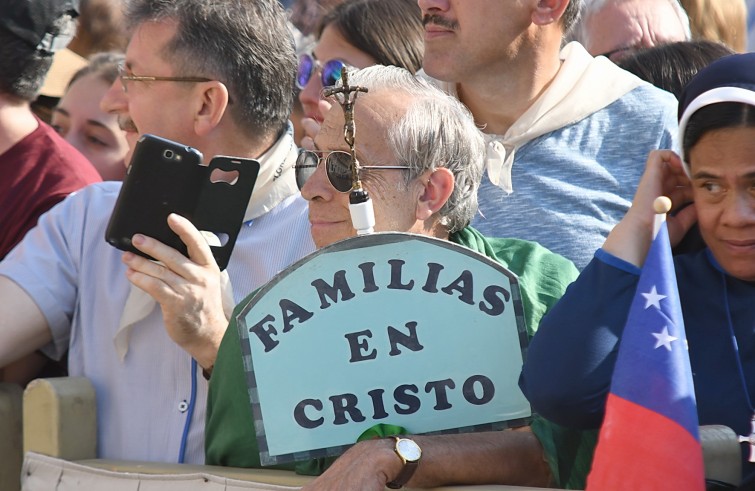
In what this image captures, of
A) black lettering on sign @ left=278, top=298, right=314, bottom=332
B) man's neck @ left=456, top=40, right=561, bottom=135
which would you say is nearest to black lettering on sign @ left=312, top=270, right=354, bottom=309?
black lettering on sign @ left=278, top=298, right=314, bottom=332

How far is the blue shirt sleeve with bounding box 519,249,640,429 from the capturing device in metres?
2.43

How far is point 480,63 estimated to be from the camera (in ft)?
12.6

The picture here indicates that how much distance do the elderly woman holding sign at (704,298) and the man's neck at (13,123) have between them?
216cm

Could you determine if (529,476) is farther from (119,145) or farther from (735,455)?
(119,145)

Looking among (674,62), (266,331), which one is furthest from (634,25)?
(266,331)

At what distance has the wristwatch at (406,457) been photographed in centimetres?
254

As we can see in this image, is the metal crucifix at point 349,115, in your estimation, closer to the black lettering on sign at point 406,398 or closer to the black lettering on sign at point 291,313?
the black lettering on sign at point 291,313

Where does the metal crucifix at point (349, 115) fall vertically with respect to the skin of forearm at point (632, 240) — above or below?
above

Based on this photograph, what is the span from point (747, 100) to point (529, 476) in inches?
35.8


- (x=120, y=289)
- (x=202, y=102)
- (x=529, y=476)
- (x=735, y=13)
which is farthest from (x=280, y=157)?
(x=735, y=13)

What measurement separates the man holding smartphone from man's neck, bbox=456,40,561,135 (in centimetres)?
58

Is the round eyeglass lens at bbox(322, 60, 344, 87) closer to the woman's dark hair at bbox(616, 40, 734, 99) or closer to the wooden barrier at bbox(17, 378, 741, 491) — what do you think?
the woman's dark hair at bbox(616, 40, 734, 99)

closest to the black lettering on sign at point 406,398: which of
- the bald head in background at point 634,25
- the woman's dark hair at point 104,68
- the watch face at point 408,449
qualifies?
the watch face at point 408,449

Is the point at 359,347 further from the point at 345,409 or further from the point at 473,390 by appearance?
the point at 473,390
